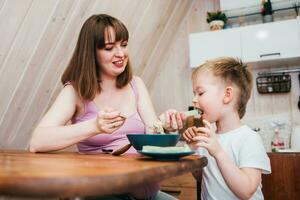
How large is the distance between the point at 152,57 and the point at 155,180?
2.59 metres

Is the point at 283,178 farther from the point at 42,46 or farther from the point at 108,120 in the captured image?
the point at 42,46

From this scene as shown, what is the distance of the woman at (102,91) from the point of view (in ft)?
4.62

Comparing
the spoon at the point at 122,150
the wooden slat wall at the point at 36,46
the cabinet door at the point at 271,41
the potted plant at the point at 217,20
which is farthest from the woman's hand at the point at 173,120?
the potted plant at the point at 217,20

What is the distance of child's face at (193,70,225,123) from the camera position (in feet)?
4.68

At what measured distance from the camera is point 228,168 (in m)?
1.12

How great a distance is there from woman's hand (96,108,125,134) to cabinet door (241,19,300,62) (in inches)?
83.2

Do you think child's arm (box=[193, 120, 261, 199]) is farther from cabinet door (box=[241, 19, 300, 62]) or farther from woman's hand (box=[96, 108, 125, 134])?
cabinet door (box=[241, 19, 300, 62])

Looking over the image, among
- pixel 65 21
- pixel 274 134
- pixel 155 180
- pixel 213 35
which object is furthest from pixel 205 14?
pixel 155 180

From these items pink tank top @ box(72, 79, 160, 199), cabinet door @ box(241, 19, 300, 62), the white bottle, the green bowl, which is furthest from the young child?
the white bottle

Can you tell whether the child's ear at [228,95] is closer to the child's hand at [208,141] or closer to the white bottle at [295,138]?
the child's hand at [208,141]

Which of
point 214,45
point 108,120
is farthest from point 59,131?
point 214,45

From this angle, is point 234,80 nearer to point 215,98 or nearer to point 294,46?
point 215,98

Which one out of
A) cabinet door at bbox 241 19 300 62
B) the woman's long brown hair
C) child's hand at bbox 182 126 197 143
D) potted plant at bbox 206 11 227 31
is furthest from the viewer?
potted plant at bbox 206 11 227 31

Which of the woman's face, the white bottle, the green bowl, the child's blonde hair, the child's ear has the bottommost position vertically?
the white bottle
